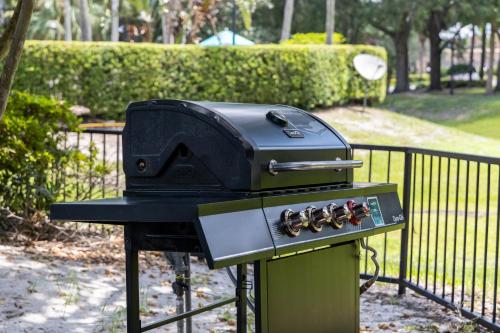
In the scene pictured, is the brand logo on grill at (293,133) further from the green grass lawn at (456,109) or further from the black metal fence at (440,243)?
the green grass lawn at (456,109)

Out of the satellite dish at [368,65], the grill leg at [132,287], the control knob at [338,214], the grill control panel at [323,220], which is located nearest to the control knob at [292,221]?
the grill control panel at [323,220]

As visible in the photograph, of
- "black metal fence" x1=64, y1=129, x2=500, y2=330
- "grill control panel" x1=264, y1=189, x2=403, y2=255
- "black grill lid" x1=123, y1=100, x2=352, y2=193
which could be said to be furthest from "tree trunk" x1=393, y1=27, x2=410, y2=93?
"black grill lid" x1=123, y1=100, x2=352, y2=193

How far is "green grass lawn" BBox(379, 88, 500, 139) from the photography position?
2740 cm

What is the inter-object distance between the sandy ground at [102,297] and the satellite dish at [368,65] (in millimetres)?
16141

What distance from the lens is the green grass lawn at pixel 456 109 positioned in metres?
27.4

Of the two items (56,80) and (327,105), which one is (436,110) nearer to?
(327,105)

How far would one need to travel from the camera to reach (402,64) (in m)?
41.9

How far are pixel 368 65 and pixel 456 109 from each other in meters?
9.74

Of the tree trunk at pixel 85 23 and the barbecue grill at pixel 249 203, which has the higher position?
the tree trunk at pixel 85 23

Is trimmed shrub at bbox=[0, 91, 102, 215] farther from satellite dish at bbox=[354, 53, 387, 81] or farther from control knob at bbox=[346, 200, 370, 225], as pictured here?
satellite dish at bbox=[354, 53, 387, 81]

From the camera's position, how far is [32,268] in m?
6.27

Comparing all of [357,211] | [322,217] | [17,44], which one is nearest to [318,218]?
[322,217]

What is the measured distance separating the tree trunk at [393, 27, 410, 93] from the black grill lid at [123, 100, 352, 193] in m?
38.1

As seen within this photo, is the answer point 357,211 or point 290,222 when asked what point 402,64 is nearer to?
point 357,211
